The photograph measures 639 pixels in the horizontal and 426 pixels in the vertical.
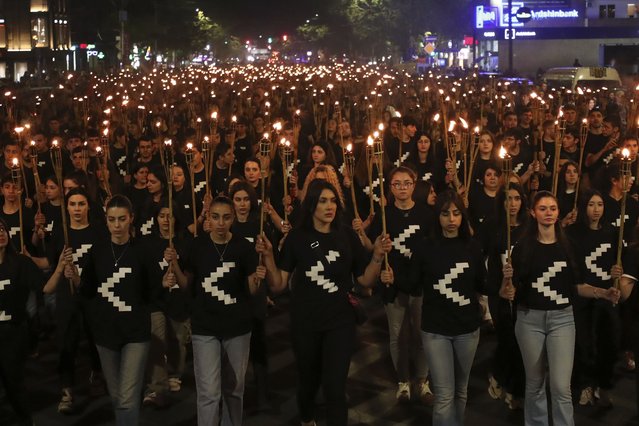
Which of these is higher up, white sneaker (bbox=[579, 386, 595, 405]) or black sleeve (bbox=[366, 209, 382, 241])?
black sleeve (bbox=[366, 209, 382, 241])

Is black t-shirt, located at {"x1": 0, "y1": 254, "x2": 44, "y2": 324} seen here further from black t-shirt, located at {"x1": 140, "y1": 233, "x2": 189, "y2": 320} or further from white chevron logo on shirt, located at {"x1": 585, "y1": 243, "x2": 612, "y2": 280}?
white chevron logo on shirt, located at {"x1": 585, "y1": 243, "x2": 612, "y2": 280}

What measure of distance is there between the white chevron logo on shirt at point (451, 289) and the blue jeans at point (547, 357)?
398 mm

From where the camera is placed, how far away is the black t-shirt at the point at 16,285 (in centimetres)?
732

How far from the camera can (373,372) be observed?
9258 millimetres

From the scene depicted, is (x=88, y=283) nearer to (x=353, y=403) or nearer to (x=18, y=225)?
(x=353, y=403)

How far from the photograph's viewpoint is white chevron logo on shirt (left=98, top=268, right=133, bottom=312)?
22.9ft

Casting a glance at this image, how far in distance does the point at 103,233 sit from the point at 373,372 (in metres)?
2.64

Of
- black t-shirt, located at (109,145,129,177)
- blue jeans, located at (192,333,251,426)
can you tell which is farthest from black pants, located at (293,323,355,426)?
black t-shirt, located at (109,145,129,177)

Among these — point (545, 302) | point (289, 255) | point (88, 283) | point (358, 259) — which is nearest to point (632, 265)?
point (545, 302)

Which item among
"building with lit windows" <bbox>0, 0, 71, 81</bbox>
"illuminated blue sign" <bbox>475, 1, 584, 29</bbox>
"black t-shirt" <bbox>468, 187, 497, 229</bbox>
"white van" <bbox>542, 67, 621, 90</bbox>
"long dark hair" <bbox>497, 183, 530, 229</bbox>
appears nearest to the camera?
"long dark hair" <bbox>497, 183, 530, 229</bbox>

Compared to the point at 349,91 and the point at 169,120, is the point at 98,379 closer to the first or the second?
the point at 169,120

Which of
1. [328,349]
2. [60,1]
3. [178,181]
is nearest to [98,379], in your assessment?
[178,181]

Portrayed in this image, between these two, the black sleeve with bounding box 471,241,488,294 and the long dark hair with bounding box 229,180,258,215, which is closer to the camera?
the black sleeve with bounding box 471,241,488,294

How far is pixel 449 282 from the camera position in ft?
22.8
